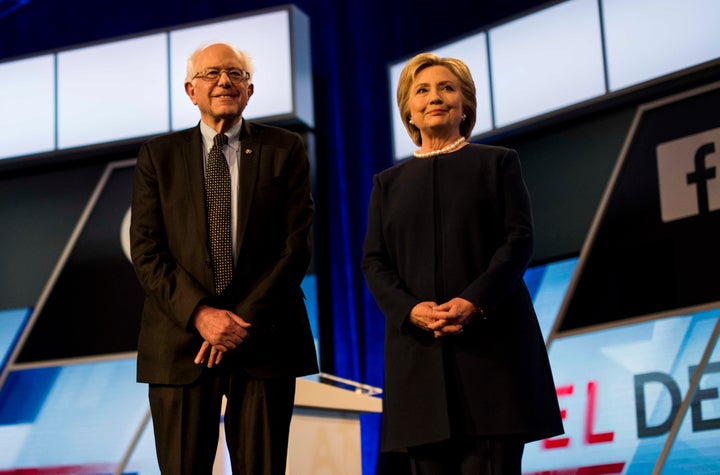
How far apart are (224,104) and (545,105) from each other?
2.86 meters

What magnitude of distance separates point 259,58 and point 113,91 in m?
0.90

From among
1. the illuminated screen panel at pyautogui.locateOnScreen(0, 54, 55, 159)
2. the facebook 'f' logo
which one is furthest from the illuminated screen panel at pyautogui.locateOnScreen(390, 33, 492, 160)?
the illuminated screen panel at pyautogui.locateOnScreen(0, 54, 55, 159)

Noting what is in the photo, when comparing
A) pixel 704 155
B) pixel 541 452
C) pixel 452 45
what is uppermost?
pixel 452 45

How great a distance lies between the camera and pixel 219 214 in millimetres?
2020

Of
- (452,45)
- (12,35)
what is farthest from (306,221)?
(12,35)

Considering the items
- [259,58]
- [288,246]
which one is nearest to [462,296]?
[288,246]

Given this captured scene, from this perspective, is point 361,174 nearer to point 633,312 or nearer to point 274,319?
point 633,312

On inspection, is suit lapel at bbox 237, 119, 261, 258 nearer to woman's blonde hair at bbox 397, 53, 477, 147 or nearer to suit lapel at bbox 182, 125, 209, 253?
suit lapel at bbox 182, 125, 209, 253

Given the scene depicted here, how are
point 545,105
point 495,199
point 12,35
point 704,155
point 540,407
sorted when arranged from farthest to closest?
→ 1. point 12,35
2. point 545,105
3. point 704,155
4. point 495,199
5. point 540,407

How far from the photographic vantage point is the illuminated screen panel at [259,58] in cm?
509

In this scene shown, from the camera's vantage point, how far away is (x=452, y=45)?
5.07 m

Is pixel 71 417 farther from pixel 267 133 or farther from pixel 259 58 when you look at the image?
Answer: pixel 267 133

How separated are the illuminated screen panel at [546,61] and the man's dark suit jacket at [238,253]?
2714 mm

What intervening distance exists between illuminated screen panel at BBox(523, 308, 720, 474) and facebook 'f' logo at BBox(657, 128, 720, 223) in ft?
1.43
